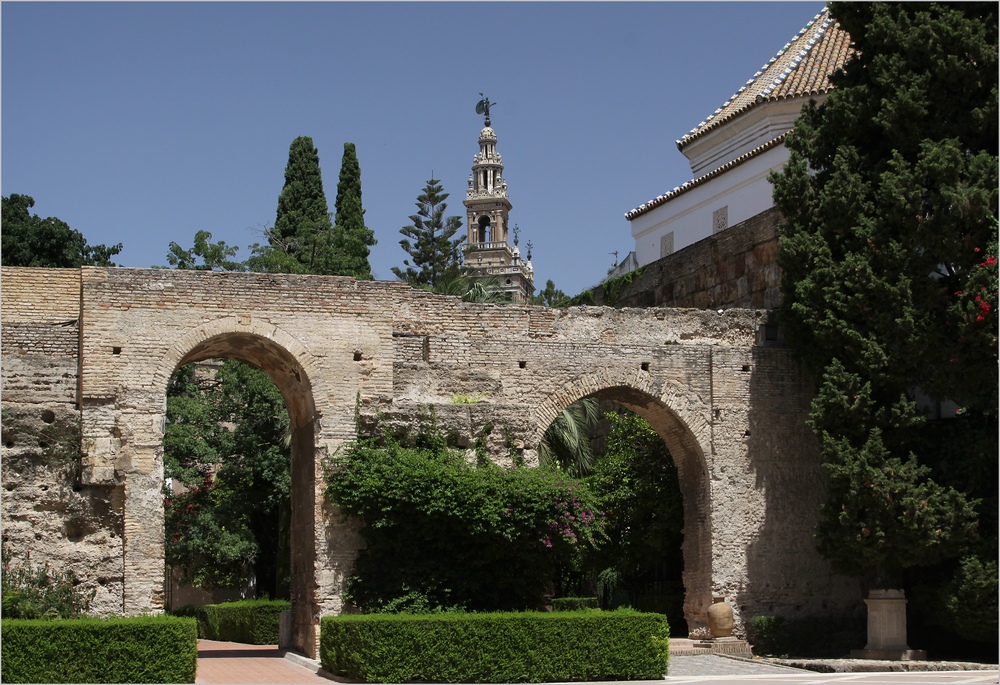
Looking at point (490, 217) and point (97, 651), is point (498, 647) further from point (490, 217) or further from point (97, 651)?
point (490, 217)

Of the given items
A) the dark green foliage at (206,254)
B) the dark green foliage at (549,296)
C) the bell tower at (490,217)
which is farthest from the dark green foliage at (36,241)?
the bell tower at (490,217)

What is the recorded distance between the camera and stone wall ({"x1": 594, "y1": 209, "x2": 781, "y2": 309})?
2216 cm

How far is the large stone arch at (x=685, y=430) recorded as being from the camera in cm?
1936

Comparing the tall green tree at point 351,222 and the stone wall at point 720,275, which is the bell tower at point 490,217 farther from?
the stone wall at point 720,275

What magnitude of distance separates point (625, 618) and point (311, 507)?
4.52 m

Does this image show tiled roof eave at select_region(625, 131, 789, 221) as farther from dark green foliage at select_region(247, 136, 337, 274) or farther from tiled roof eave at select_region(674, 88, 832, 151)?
dark green foliage at select_region(247, 136, 337, 274)

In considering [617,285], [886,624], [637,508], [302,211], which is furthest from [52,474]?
[302,211]

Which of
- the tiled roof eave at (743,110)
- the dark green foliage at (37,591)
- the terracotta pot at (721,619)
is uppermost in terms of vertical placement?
the tiled roof eave at (743,110)

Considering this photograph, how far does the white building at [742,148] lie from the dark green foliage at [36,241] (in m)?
13.2

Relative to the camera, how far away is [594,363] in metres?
19.4

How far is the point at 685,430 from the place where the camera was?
20.0 m

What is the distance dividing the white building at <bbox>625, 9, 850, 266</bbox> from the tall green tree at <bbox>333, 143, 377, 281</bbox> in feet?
25.5

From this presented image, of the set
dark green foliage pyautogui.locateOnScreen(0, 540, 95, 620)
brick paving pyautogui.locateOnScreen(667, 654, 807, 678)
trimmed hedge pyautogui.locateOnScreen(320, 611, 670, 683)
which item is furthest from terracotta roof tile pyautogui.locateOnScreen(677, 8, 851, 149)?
dark green foliage pyautogui.locateOnScreen(0, 540, 95, 620)

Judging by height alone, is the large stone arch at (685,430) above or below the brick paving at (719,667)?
above
